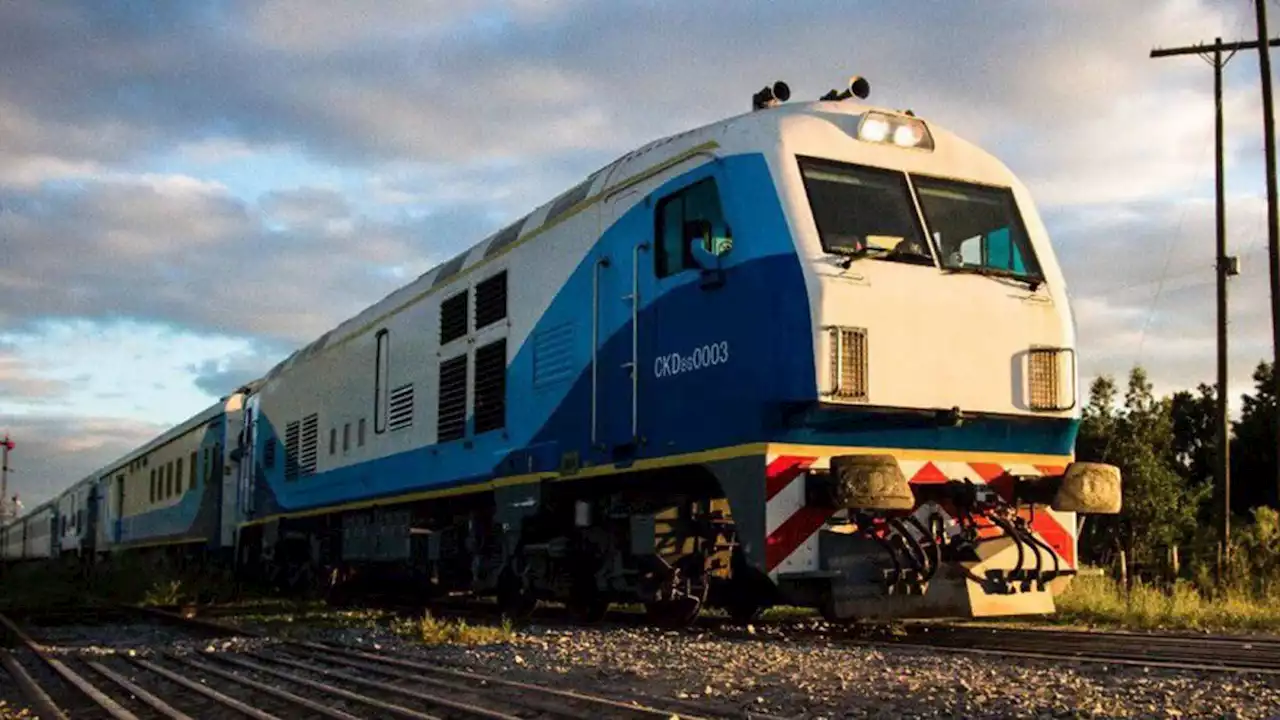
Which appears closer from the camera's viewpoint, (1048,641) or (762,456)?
(762,456)

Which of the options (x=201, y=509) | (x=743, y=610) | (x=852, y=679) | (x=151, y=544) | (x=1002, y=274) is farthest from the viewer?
(x=151, y=544)

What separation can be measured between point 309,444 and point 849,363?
1157 cm

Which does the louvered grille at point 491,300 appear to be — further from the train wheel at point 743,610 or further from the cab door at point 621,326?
the train wheel at point 743,610

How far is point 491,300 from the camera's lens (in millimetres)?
12188

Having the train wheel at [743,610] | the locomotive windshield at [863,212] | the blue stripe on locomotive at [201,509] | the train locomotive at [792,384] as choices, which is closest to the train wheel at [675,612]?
the train locomotive at [792,384]

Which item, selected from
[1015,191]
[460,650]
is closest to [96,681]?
[460,650]

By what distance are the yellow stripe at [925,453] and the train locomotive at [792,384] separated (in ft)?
0.06

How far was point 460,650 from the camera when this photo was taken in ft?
28.9

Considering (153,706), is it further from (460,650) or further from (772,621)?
(772,621)

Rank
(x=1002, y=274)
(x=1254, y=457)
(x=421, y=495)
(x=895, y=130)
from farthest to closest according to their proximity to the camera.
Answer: (x=1254, y=457), (x=421, y=495), (x=895, y=130), (x=1002, y=274)

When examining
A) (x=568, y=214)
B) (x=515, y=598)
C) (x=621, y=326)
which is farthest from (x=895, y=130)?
(x=515, y=598)

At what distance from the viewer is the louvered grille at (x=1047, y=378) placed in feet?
29.1

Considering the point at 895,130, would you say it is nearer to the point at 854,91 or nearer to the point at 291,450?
the point at 854,91

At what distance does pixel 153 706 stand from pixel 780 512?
3.91m
